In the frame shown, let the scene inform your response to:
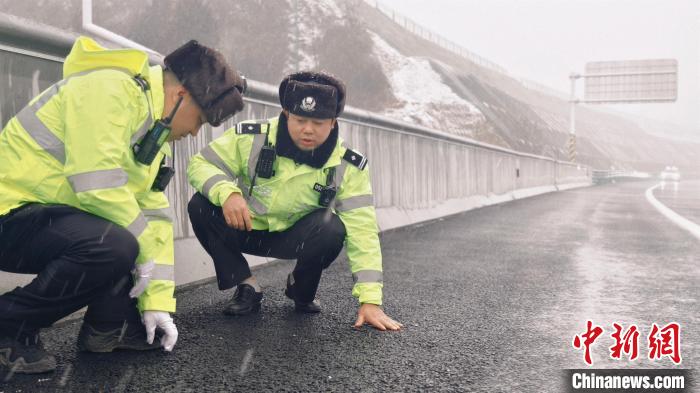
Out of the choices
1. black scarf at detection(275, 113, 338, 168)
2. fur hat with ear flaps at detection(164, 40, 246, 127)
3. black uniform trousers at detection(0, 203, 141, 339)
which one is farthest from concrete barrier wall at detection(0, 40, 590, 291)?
black scarf at detection(275, 113, 338, 168)

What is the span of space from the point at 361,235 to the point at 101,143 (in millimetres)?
1498

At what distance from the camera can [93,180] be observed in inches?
92.4

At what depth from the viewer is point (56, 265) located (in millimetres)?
2500

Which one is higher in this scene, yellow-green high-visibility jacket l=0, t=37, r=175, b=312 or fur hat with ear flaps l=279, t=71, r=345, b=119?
fur hat with ear flaps l=279, t=71, r=345, b=119

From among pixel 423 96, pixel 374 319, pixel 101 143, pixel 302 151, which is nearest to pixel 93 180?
pixel 101 143

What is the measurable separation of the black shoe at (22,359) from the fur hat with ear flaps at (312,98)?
163 cm

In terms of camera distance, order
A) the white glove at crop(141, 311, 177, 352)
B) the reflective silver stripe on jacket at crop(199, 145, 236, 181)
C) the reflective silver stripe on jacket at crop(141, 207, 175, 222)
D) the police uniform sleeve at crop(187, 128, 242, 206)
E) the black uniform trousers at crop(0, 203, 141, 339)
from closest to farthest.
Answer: the black uniform trousers at crop(0, 203, 141, 339) → the white glove at crop(141, 311, 177, 352) → the reflective silver stripe on jacket at crop(141, 207, 175, 222) → the police uniform sleeve at crop(187, 128, 242, 206) → the reflective silver stripe on jacket at crop(199, 145, 236, 181)

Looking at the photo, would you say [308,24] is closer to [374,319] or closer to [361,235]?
[361,235]

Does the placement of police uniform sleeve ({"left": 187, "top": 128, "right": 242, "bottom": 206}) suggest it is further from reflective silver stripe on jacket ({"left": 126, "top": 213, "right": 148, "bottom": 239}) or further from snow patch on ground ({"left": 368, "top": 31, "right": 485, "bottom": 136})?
snow patch on ground ({"left": 368, "top": 31, "right": 485, "bottom": 136})

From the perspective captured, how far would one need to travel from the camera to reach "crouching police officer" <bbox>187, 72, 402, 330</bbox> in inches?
132

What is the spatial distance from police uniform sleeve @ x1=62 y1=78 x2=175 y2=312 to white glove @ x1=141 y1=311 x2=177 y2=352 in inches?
16.9

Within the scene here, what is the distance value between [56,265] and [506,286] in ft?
10.5

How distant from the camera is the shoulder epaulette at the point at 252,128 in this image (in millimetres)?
3510

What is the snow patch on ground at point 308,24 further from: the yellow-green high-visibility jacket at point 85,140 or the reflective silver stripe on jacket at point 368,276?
the yellow-green high-visibility jacket at point 85,140
